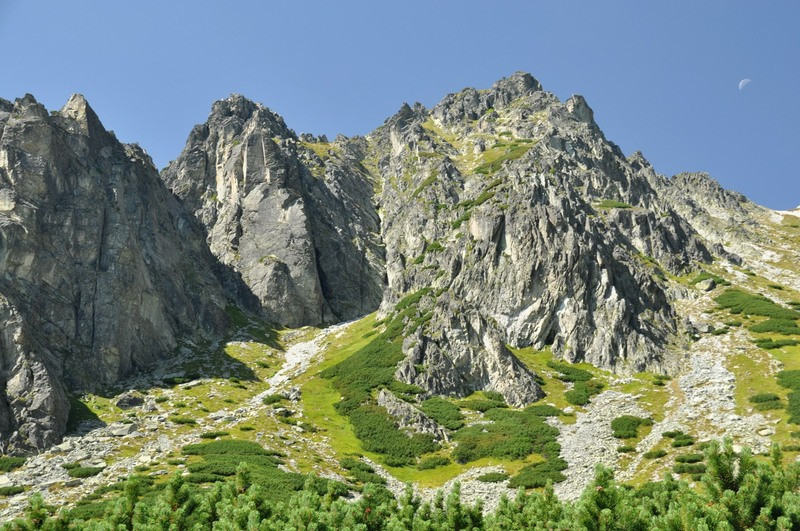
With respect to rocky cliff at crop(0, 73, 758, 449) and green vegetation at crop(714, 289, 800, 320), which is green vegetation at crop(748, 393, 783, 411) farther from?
green vegetation at crop(714, 289, 800, 320)

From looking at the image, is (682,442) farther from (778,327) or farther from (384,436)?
(778,327)

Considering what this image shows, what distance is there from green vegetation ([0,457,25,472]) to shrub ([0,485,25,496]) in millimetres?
5821

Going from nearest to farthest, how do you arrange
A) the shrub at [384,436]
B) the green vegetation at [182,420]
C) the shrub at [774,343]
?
1. the shrub at [384,436]
2. the green vegetation at [182,420]
3. the shrub at [774,343]

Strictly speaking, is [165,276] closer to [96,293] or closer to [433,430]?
[96,293]

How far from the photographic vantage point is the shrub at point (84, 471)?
42.8 m

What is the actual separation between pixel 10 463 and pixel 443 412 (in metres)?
39.4

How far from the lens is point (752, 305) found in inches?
3140

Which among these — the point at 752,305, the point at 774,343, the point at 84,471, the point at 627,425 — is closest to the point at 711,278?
the point at 752,305

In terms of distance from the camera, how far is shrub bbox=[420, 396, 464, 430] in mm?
58000

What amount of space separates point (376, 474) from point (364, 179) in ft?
433

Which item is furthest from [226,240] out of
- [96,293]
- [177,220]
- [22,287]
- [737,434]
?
[737,434]

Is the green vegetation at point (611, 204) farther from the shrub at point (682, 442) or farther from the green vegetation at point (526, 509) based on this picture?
the green vegetation at point (526, 509)

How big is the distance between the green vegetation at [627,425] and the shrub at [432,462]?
15733 millimetres

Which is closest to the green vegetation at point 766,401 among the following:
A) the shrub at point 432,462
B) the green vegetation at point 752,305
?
the green vegetation at point 752,305
